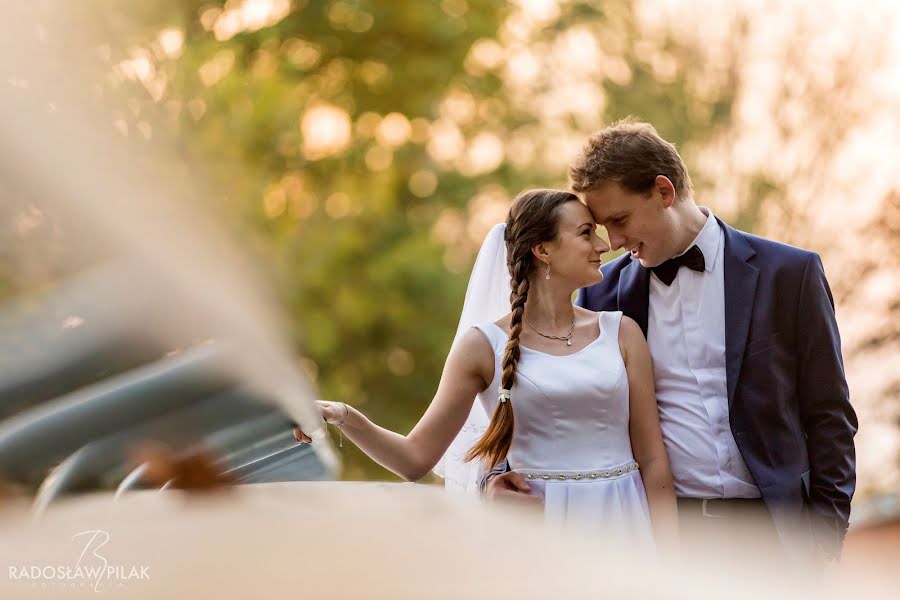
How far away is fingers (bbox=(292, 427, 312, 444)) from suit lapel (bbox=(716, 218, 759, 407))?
2.33m

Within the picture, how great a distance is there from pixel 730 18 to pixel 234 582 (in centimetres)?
1539

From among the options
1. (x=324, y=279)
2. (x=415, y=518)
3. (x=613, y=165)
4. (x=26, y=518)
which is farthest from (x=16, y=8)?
(x=324, y=279)

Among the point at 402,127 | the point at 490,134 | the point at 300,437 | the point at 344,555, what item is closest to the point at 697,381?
the point at 300,437

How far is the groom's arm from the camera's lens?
304 centimetres

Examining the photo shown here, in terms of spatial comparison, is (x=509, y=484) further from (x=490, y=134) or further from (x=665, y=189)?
(x=490, y=134)

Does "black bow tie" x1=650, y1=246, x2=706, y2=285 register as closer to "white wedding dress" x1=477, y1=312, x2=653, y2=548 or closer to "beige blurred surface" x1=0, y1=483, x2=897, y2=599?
"white wedding dress" x1=477, y1=312, x2=653, y2=548

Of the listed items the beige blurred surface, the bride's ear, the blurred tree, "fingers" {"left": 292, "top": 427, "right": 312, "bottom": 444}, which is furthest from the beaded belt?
the blurred tree

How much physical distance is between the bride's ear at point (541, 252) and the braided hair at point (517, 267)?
11 mm

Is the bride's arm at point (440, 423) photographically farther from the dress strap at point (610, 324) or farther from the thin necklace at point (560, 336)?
the dress strap at point (610, 324)

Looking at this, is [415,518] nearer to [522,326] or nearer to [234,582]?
[234,582]

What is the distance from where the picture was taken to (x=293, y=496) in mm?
734

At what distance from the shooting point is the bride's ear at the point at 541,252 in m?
3.23
